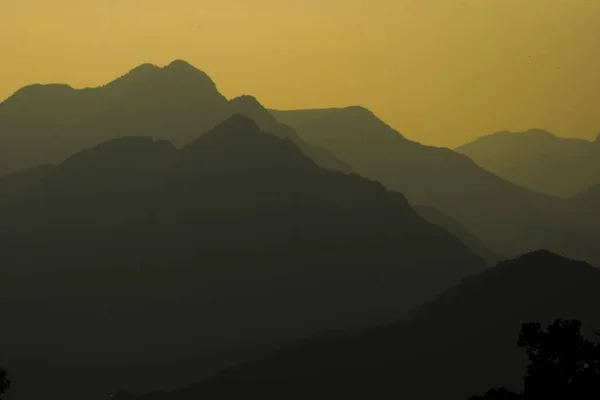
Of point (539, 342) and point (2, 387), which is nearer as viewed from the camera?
point (539, 342)

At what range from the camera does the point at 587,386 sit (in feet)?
168

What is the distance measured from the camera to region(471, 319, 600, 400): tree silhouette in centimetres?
5234

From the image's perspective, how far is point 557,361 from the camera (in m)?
53.4

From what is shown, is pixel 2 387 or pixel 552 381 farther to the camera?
pixel 2 387

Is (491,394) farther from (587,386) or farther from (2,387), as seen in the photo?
(2,387)

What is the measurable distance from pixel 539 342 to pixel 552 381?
2.19 m

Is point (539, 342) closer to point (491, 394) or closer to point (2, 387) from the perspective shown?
point (491, 394)

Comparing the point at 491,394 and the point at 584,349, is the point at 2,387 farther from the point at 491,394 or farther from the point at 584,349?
the point at 584,349

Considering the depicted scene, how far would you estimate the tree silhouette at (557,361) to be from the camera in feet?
172

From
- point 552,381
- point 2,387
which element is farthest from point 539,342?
point 2,387

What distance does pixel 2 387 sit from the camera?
5838cm

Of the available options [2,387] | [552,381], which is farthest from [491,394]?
[2,387]

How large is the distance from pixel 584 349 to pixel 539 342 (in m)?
2.41

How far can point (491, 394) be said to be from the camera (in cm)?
5284
